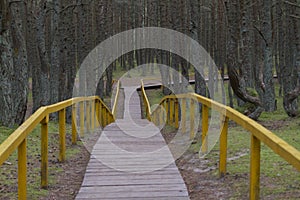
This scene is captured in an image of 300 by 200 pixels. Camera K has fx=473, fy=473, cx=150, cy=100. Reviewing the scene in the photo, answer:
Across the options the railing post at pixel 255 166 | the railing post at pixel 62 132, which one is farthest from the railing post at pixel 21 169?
the railing post at pixel 62 132

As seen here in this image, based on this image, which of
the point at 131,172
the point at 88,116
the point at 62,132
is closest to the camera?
the point at 131,172

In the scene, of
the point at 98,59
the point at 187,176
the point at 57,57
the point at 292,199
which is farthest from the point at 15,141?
the point at 98,59

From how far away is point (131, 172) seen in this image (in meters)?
6.89

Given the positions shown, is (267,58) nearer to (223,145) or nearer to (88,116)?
(88,116)

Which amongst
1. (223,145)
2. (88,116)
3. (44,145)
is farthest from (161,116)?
(44,145)

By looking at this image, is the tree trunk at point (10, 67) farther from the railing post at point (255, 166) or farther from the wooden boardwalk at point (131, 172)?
the railing post at point (255, 166)

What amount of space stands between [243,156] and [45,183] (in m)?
3.05

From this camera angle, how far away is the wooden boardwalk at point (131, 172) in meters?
5.73

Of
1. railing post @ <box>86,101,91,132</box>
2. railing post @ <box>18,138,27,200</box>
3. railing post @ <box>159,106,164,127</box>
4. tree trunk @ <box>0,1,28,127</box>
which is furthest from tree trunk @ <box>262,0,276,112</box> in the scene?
railing post @ <box>18,138,27,200</box>

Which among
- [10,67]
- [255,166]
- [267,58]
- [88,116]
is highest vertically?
[267,58]

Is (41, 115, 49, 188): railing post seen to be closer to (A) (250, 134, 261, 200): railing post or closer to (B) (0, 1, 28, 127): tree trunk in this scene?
(A) (250, 134, 261, 200): railing post

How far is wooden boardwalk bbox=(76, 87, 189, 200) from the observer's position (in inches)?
225

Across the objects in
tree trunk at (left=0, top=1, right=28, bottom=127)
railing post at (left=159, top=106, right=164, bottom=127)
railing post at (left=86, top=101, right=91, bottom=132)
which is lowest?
railing post at (left=159, top=106, right=164, bottom=127)

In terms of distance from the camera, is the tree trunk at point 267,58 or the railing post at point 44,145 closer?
the railing post at point 44,145
